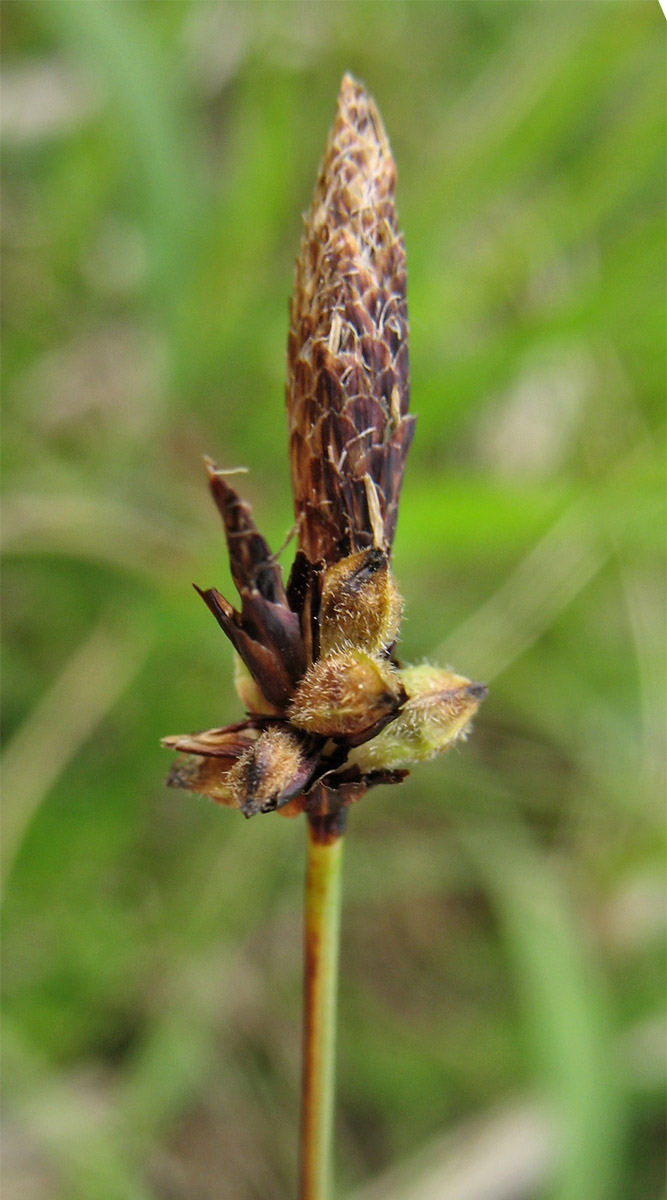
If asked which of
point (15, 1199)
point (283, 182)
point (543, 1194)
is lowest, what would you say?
point (543, 1194)

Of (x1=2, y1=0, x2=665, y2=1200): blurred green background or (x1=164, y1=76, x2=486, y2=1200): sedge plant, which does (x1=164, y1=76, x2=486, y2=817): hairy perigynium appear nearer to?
(x1=164, y1=76, x2=486, y2=1200): sedge plant

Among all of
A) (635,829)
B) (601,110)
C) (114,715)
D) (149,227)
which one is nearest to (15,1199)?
(114,715)

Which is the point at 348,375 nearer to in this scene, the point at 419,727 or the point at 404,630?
the point at 419,727

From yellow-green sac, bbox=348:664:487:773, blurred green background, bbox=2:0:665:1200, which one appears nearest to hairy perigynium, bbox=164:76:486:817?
yellow-green sac, bbox=348:664:487:773

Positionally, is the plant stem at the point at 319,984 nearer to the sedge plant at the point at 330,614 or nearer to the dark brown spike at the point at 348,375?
the sedge plant at the point at 330,614

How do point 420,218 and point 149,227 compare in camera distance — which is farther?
point 149,227

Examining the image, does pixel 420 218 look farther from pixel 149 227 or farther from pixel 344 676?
pixel 344 676
